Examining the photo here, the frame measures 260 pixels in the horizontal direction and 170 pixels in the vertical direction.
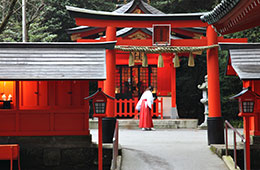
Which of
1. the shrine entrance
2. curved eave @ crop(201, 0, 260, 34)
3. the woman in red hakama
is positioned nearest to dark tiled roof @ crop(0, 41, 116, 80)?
curved eave @ crop(201, 0, 260, 34)

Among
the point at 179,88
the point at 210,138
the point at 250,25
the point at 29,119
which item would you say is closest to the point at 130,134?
the point at 210,138

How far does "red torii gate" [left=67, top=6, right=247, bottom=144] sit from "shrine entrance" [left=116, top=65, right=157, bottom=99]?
1088cm

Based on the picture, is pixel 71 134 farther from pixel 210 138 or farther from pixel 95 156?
pixel 210 138

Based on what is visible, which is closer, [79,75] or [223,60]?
[79,75]

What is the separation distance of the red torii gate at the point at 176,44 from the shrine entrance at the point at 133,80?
1088 centimetres

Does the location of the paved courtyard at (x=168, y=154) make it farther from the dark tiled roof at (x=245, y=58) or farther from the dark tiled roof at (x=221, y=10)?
the dark tiled roof at (x=221, y=10)

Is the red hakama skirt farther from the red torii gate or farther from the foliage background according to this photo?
the foliage background

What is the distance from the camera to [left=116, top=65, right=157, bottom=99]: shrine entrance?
25359 mm

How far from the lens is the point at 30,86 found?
13.5 metres

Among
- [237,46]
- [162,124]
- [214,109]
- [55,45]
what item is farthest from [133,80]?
[237,46]

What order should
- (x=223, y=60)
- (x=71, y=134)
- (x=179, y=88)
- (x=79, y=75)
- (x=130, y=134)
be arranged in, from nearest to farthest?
(x=79, y=75), (x=71, y=134), (x=130, y=134), (x=223, y=60), (x=179, y=88)

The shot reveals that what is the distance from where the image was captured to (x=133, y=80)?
25.5m

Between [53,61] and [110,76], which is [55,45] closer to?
[53,61]

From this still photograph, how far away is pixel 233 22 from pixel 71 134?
607 cm
